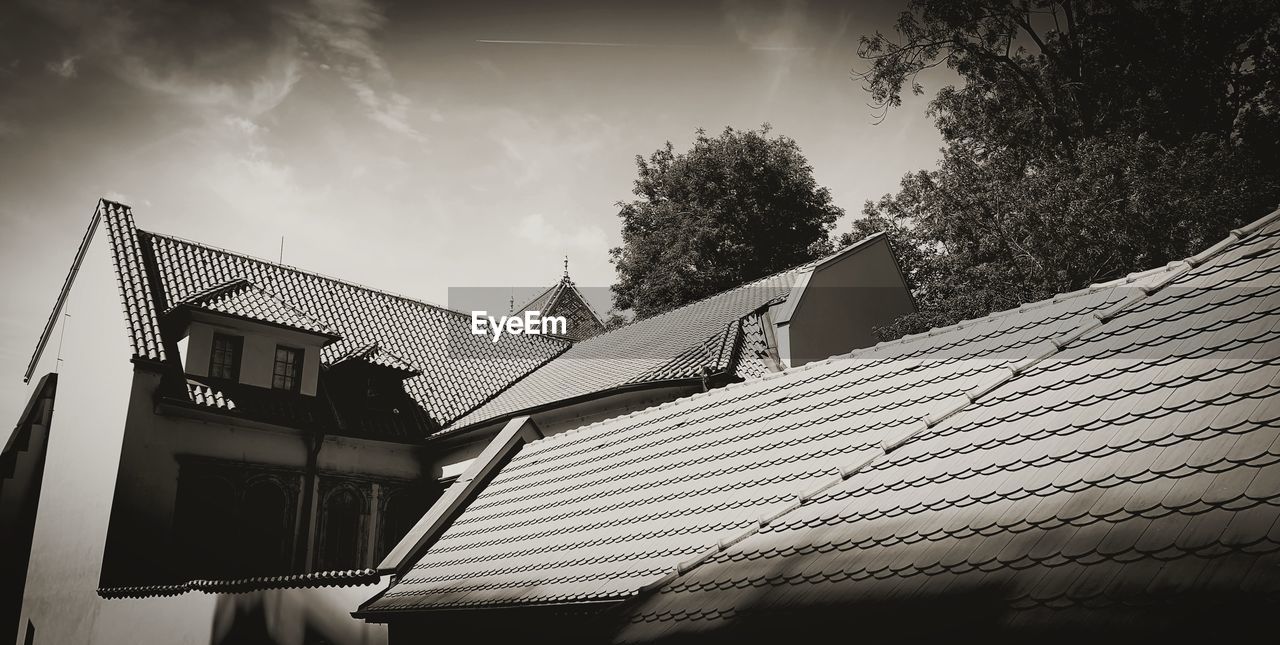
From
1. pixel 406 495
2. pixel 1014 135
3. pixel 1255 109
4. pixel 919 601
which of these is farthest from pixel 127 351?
pixel 1255 109

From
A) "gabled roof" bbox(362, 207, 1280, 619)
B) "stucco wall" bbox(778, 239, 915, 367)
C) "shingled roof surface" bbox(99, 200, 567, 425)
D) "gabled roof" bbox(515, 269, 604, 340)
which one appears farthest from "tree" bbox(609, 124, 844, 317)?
"gabled roof" bbox(362, 207, 1280, 619)

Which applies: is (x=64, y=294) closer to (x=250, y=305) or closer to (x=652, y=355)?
(x=250, y=305)

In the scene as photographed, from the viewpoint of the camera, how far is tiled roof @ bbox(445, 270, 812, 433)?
17547mm

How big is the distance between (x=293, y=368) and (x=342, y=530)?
4.27 meters

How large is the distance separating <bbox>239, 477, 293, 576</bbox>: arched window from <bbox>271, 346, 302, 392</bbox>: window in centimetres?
249

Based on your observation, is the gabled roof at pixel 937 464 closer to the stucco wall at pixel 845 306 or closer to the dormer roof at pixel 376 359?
the stucco wall at pixel 845 306

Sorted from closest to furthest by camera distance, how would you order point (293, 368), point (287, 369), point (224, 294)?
point (224, 294) → point (287, 369) → point (293, 368)

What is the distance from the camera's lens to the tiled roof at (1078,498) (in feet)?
11.8

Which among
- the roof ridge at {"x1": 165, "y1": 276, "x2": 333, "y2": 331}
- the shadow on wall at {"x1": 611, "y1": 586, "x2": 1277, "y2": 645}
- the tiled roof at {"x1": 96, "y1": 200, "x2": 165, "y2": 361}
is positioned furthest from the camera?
the roof ridge at {"x1": 165, "y1": 276, "x2": 333, "y2": 331}

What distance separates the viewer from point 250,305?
19094mm

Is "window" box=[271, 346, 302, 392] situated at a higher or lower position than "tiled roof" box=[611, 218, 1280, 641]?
higher

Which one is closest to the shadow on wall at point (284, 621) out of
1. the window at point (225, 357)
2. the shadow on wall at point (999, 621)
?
the shadow on wall at point (999, 621)

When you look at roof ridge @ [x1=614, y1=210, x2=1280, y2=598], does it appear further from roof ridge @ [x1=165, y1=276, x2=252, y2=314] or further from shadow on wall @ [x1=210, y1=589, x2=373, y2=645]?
roof ridge @ [x1=165, y1=276, x2=252, y2=314]

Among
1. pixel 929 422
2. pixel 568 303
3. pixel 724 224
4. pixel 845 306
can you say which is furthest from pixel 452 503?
pixel 568 303
